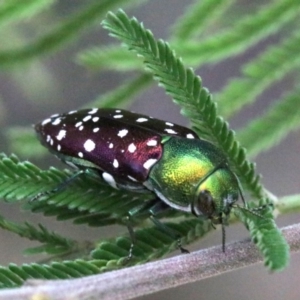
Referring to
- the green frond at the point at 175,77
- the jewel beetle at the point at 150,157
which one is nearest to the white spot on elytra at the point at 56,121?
the jewel beetle at the point at 150,157

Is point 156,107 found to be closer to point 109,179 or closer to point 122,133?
point 122,133

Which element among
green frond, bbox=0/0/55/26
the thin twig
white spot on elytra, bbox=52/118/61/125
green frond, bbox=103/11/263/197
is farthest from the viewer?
green frond, bbox=0/0/55/26

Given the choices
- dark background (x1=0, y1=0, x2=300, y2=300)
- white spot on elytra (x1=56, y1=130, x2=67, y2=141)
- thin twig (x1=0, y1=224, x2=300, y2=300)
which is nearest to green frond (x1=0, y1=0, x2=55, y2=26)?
white spot on elytra (x1=56, y1=130, x2=67, y2=141)

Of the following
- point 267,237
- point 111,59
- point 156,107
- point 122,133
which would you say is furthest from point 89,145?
point 156,107

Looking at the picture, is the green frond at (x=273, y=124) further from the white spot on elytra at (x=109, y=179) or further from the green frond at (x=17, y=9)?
the green frond at (x=17, y=9)

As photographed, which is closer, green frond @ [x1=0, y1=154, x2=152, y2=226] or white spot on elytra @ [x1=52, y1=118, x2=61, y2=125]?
green frond @ [x1=0, y1=154, x2=152, y2=226]

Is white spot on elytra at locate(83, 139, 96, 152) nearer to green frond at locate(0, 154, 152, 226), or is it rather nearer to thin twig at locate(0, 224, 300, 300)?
green frond at locate(0, 154, 152, 226)

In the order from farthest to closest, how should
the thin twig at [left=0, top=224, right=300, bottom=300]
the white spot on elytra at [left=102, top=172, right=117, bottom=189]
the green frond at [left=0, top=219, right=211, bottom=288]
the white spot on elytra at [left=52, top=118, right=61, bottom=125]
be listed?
the white spot on elytra at [left=52, top=118, right=61, bottom=125], the white spot on elytra at [left=102, top=172, right=117, bottom=189], the green frond at [left=0, top=219, right=211, bottom=288], the thin twig at [left=0, top=224, right=300, bottom=300]
